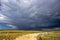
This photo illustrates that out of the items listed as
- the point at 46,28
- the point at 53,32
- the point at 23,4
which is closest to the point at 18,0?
the point at 23,4

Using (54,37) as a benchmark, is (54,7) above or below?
above

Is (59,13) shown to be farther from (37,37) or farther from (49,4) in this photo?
(37,37)

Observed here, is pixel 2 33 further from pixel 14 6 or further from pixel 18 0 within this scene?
pixel 18 0

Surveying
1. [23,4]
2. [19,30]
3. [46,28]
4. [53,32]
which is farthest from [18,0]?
[53,32]

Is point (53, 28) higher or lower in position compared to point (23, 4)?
lower

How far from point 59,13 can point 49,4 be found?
24 centimetres

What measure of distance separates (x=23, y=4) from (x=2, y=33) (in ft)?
2.14

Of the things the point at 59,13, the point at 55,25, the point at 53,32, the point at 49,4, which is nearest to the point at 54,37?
the point at 53,32

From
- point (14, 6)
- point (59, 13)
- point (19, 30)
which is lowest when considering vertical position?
point (19, 30)

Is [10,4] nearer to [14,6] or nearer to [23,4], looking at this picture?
[14,6]

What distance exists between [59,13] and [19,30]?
77cm

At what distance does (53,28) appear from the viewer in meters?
2.07

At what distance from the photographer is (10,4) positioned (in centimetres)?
211

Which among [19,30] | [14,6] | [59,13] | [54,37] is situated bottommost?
[54,37]
